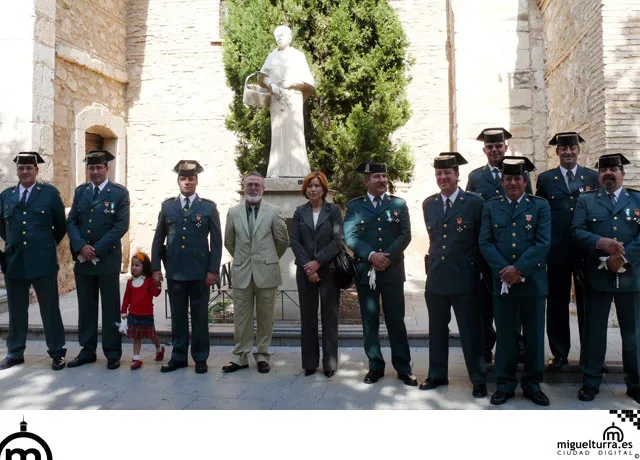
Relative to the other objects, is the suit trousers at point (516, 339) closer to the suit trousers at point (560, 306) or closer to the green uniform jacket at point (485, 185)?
the suit trousers at point (560, 306)

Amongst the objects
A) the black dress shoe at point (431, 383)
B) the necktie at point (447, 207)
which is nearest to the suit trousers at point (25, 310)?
the black dress shoe at point (431, 383)

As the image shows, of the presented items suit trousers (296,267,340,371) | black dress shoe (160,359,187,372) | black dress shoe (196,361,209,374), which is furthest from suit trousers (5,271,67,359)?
suit trousers (296,267,340,371)

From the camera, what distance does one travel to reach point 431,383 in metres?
4.36

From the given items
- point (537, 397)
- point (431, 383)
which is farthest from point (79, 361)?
point (537, 397)

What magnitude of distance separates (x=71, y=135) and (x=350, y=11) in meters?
5.60

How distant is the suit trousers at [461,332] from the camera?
4195 millimetres

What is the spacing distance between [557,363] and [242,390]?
8.90 feet

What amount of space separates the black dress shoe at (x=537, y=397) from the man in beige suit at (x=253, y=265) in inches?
89.5

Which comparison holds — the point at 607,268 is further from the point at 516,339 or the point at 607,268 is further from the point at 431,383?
the point at 431,383

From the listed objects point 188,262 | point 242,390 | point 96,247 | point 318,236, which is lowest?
point 242,390

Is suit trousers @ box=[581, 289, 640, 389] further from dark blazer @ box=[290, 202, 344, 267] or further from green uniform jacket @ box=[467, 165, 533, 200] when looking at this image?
dark blazer @ box=[290, 202, 344, 267]

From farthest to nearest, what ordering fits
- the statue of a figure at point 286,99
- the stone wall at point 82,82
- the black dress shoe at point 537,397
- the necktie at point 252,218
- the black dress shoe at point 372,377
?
1. the stone wall at point 82,82
2. the statue of a figure at point 286,99
3. the necktie at point 252,218
4. the black dress shoe at point 372,377
5. the black dress shoe at point 537,397

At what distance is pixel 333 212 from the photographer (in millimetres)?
4805
